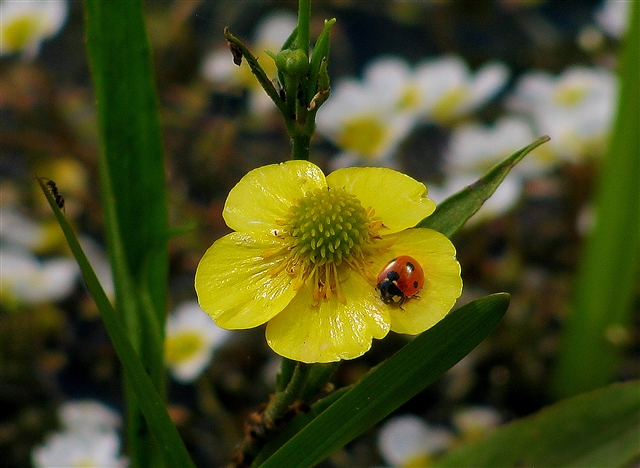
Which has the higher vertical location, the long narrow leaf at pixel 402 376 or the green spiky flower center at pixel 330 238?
the green spiky flower center at pixel 330 238

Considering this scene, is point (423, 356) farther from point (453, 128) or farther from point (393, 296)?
point (453, 128)

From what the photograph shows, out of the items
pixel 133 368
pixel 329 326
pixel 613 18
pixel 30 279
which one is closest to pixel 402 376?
pixel 329 326

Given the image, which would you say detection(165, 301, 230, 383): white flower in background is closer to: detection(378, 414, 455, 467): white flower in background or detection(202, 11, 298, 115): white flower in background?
detection(378, 414, 455, 467): white flower in background

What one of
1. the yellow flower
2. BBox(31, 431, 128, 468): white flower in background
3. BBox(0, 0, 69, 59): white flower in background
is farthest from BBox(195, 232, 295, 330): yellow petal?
BBox(0, 0, 69, 59): white flower in background

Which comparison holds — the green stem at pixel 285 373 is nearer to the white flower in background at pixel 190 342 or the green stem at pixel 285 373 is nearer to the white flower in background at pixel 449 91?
the white flower in background at pixel 190 342

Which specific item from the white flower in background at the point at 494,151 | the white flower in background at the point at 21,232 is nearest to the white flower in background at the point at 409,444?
the white flower in background at the point at 494,151
